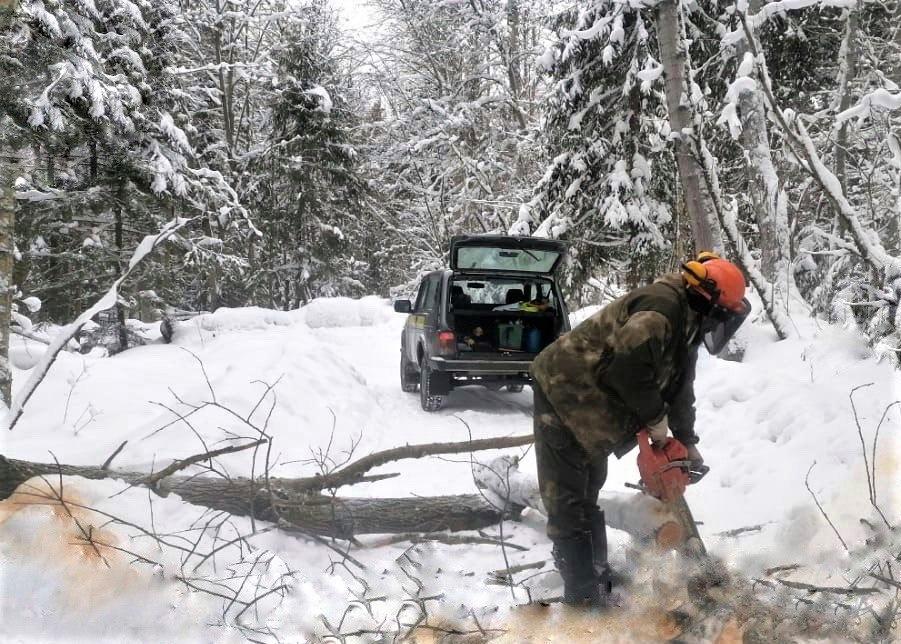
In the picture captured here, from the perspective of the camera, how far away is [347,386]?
24.3 feet

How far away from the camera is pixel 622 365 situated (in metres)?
2.64

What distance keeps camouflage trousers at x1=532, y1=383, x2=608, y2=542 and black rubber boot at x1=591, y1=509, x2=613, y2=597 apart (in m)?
0.07

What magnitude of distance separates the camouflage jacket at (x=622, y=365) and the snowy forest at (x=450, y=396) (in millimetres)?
709

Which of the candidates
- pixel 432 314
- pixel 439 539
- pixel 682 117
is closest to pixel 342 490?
pixel 439 539

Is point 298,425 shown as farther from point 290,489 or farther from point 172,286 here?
point 172,286

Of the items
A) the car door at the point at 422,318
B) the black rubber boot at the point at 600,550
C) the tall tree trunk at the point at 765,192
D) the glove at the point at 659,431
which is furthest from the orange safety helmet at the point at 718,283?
the tall tree trunk at the point at 765,192

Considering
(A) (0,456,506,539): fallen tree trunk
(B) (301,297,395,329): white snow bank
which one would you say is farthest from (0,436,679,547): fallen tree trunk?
(B) (301,297,395,329): white snow bank

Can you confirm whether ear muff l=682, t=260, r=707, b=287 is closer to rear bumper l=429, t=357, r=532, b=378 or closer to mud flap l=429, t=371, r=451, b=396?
rear bumper l=429, t=357, r=532, b=378

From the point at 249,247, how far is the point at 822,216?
15.2m

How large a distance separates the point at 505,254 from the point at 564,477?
4.12 metres

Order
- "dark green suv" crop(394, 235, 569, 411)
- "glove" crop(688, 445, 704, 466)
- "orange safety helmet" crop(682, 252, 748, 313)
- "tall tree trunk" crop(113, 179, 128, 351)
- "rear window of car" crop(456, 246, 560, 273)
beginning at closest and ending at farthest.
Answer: "orange safety helmet" crop(682, 252, 748, 313)
"glove" crop(688, 445, 704, 466)
"dark green suv" crop(394, 235, 569, 411)
"rear window of car" crop(456, 246, 560, 273)
"tall tree trunk" crop(113, 179, 128, 351)

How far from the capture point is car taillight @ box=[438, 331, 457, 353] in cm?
661

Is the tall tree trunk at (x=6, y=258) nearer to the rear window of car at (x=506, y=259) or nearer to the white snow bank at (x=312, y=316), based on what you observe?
the rear window of car at (x=506, y=259)

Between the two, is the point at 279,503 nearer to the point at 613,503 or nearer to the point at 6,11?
the point at 613,503
